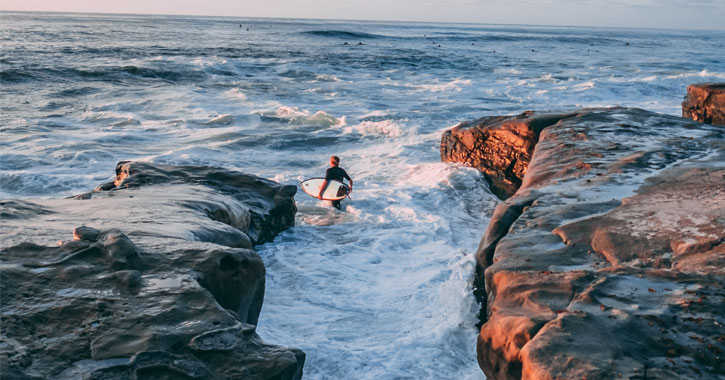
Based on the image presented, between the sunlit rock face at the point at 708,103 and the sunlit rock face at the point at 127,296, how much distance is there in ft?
29.7

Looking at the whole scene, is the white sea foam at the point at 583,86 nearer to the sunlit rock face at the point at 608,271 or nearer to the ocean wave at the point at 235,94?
the ocean wave at the point at 235,94

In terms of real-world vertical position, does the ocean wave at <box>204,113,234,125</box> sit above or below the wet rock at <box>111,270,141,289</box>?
below

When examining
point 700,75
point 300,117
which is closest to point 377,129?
point 300,117

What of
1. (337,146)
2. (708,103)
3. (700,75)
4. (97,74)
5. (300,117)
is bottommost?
(337,146)

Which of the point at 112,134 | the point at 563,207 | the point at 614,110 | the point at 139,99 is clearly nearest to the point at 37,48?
the point at 139,99

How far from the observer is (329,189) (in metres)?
9.39

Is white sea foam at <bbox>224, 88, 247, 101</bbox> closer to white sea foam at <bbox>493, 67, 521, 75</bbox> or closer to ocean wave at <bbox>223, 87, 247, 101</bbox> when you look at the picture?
ocean wave at <bbox>223, 87, 247, 101</bbox>

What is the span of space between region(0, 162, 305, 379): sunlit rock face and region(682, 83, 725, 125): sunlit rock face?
9066 millimetres

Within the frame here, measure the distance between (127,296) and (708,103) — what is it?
1057cm

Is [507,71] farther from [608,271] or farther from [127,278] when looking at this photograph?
[127,278]

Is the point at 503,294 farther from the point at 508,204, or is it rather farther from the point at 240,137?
the point at 240,137

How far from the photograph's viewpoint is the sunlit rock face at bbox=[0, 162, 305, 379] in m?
3.22

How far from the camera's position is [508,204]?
5328mm

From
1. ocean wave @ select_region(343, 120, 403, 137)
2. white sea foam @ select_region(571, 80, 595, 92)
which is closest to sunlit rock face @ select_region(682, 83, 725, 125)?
ocean wave @ select_region(343, 120, 403, 137)
